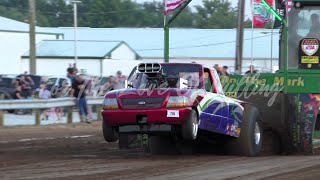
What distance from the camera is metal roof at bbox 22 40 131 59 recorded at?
55.6 m

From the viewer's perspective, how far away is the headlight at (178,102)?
10.4 m

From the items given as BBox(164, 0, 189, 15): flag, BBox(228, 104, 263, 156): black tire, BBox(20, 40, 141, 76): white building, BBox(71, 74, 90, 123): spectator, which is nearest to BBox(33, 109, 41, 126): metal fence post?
BBox(71, 74, 90, 123): spectator

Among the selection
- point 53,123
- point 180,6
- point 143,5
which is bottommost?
point 53,123

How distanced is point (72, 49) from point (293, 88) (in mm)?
44473

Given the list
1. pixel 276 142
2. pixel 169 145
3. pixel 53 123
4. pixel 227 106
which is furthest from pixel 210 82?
pixel 53 123

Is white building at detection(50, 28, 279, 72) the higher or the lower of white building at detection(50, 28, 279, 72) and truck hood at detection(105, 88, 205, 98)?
the higher

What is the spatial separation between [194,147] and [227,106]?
4.45ft

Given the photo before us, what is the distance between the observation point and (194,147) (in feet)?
41.6

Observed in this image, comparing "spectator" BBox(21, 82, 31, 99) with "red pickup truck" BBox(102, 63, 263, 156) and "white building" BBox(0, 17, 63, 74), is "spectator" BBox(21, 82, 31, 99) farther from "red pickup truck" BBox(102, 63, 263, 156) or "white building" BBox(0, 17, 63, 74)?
"white building" BBox(0, 17, 63, 74)

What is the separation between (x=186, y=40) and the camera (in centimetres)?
6412

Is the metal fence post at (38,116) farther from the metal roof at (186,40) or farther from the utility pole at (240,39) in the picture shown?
the metal roof at (186,40)

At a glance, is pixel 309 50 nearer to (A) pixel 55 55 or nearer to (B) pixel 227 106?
(B) pixel 227 106

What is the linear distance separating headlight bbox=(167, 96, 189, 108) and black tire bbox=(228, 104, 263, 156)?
1947mm

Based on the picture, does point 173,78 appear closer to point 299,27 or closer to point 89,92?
point 299,27
